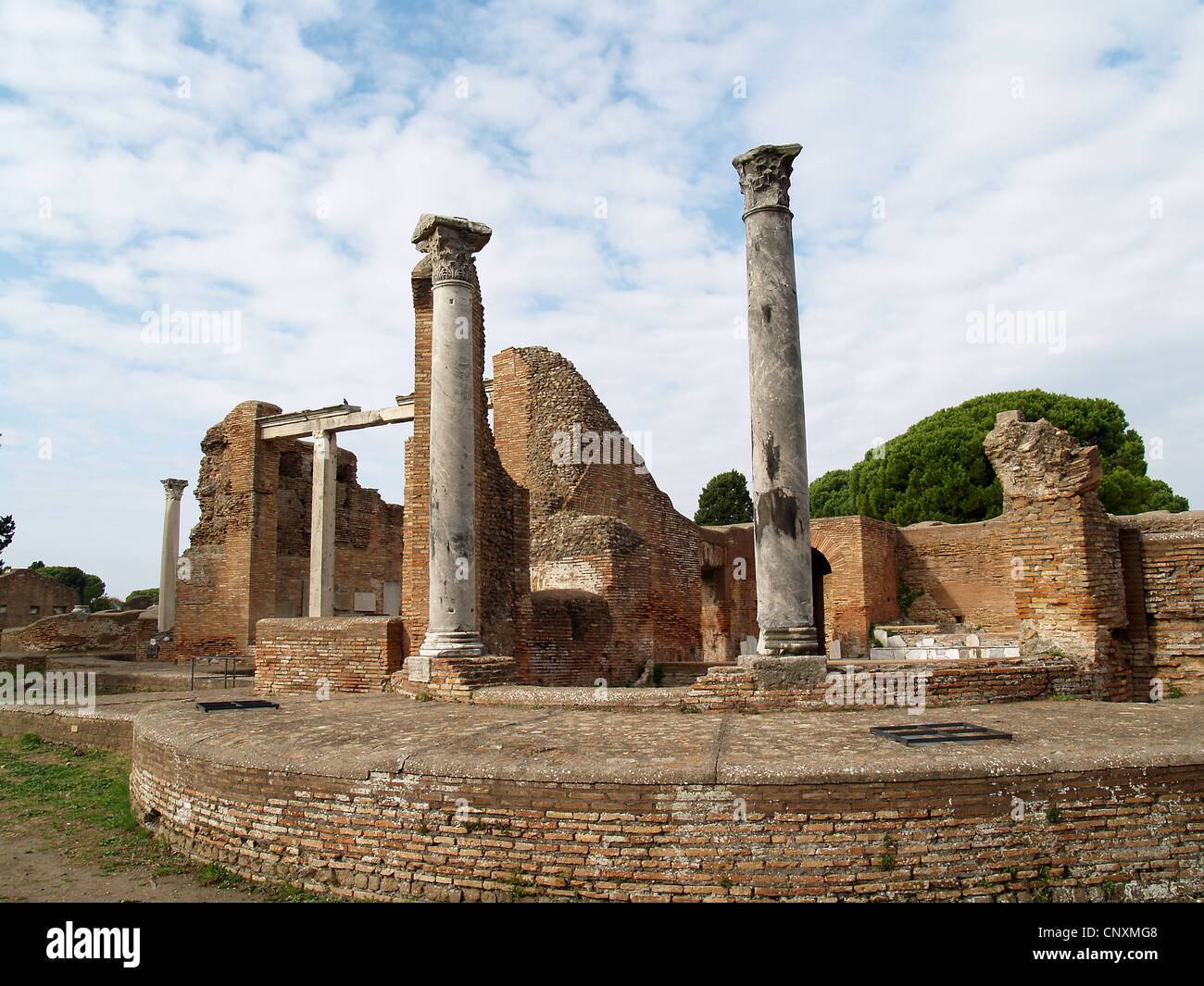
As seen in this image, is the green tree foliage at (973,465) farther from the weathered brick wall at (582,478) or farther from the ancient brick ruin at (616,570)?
the weathered brick wall at (582,478)

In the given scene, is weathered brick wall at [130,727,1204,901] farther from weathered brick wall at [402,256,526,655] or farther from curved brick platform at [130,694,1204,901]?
weathered brick wall at [402,256,526,655]

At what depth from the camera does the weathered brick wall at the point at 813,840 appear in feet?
12.5

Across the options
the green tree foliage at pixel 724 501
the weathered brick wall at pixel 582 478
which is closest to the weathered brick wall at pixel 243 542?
the weathered brick wall at pixel 582 478

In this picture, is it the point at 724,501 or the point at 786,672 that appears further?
the point at 724,501

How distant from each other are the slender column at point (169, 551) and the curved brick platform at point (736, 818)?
19833 millimetres

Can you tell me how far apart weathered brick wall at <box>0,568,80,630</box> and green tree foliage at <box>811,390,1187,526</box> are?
3582 centimetres

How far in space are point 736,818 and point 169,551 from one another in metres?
23.0

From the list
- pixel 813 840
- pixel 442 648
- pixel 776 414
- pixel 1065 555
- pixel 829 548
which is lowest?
pixel 813 840

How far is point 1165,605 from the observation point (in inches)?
378

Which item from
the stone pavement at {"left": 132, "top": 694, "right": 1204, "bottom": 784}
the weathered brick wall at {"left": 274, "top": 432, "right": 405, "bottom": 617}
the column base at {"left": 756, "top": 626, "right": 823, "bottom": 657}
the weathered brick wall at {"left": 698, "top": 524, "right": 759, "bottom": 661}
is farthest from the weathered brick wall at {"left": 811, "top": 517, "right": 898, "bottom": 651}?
the column base at {"left": 756, "top": 626, "right": 823, "bottom": 657}

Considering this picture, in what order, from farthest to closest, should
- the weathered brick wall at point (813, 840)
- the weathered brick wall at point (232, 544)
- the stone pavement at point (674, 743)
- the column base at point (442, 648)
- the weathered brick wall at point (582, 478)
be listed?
the weathered brick wall at point (232, 544) < the weathered brick wall at point (582, 478) < the column base at point (442, 648) < the stone pavement at point (674, 743) < the weathered brick wall at point (813, 840)

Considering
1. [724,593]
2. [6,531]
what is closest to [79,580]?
[6,531]

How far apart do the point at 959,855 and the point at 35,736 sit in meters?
11.6

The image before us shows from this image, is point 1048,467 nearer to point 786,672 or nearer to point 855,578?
point 786,672
